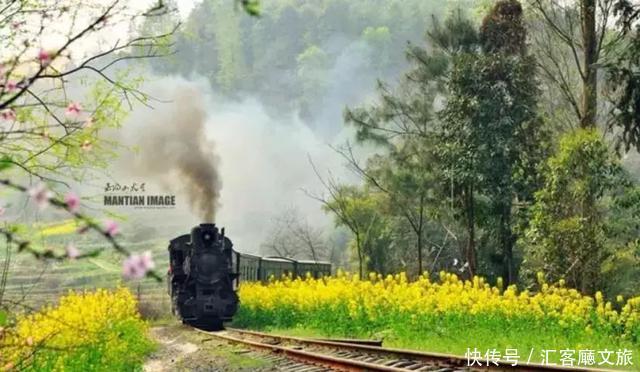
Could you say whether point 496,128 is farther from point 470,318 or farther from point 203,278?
point 470,318

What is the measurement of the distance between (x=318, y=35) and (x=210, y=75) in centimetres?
2559

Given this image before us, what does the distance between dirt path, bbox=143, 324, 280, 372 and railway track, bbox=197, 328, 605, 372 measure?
467mm

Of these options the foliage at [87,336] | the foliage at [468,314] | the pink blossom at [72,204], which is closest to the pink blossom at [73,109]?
the pink blossom at [72,204]

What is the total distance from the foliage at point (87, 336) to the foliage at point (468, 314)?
460 centimetres

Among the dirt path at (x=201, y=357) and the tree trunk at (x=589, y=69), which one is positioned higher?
the tree trunk at (x=589, y=69)

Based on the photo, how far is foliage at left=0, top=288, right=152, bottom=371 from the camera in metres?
9.12

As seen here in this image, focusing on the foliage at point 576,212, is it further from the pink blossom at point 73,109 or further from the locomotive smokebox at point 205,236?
the pink blossom at point 73,109

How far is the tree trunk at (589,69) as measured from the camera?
2389 centimetres

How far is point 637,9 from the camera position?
20.0 metres

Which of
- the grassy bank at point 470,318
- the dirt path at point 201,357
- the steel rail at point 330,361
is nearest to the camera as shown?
the steel rail at point 330,361

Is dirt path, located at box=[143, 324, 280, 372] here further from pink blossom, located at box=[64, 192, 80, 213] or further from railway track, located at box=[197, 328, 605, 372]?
pink blossom, located at box=[64, 192, 80, 213]

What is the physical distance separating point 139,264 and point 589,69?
22943 mm

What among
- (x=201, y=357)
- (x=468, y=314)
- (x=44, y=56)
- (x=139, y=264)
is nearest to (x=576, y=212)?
(x=468, y=314)

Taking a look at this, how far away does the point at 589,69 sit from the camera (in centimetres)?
2389
